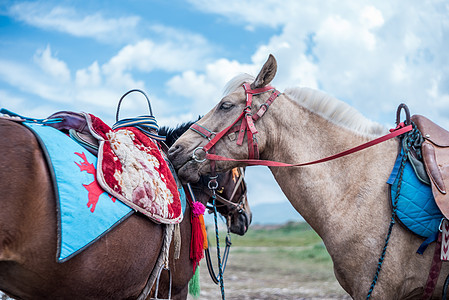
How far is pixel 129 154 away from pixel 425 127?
94.8 inches

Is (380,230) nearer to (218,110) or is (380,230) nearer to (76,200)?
(218,110)

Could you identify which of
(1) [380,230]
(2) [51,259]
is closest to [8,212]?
(2) [51,259]

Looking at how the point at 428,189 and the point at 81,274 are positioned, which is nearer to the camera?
the point at 81,274

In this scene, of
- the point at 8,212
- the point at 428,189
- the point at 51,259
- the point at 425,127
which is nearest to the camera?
the point at 8,212

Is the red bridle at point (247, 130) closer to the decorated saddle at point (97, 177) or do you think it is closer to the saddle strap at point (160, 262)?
the decorated saddle at point (97, 177)

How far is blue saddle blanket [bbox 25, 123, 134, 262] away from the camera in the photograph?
244cm

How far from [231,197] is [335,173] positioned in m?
1.57

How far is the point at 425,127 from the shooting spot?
10.6 ft

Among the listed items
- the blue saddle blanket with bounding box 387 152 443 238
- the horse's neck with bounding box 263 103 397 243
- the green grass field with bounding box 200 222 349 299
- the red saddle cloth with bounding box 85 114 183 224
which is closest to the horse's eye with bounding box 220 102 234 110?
the horse's neck with bounding box 263 103 397 243

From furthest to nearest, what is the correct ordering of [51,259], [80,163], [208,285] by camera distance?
[208,285], [80,163], [51,259]

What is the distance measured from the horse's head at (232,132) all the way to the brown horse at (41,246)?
755 millimetres

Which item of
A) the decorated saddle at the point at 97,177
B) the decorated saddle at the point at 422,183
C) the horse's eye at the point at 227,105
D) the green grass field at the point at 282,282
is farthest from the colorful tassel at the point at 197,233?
the green grass field at the point at 282,282

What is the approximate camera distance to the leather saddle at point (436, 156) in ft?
9.42

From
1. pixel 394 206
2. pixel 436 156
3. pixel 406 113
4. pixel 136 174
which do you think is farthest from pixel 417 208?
pixel 136 174
